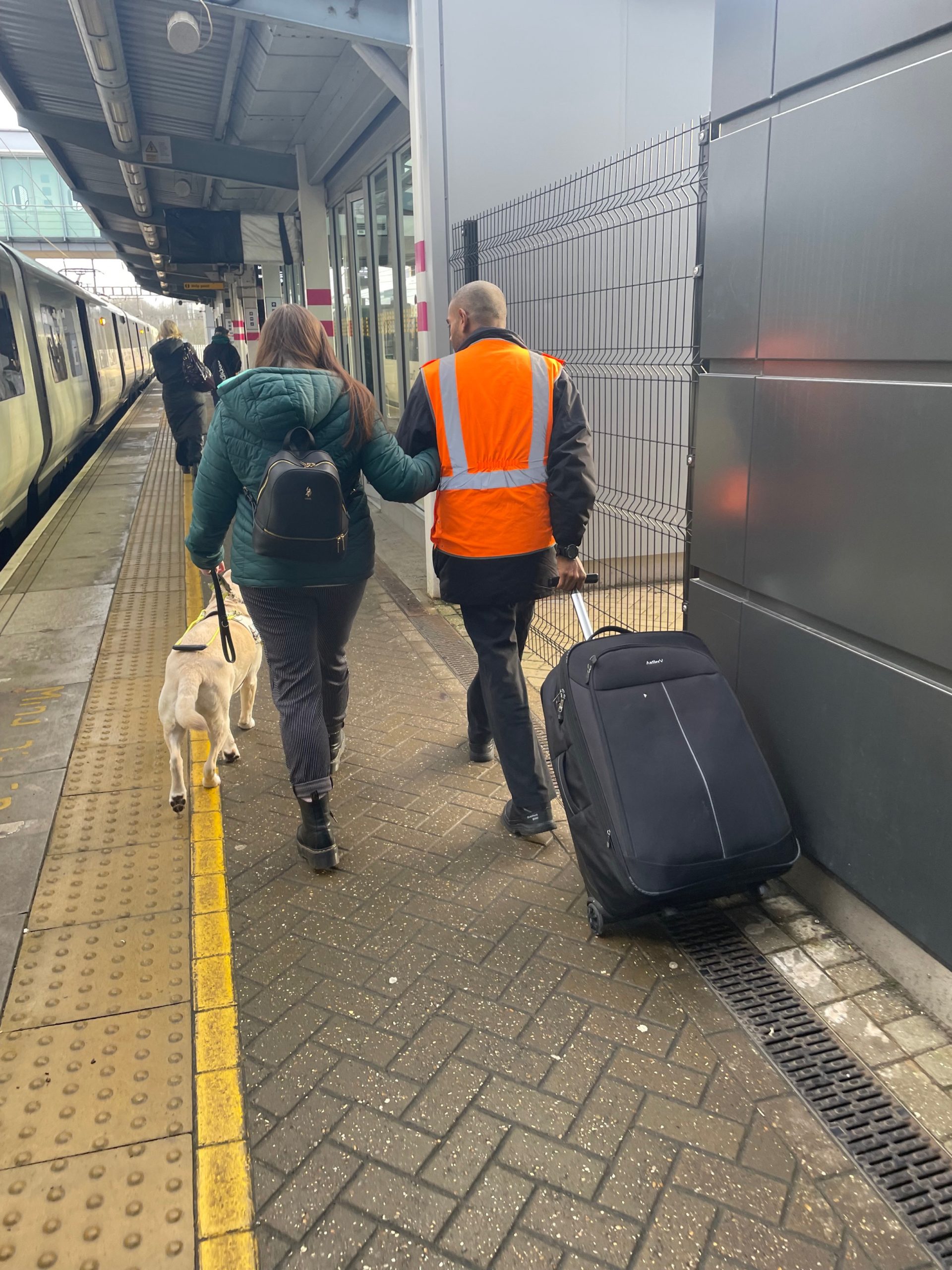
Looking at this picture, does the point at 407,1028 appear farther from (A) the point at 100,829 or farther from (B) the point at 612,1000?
(A) the point at 100,829

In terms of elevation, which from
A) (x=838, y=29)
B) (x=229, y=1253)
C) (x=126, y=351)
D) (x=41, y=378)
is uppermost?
(x=838, y=29)

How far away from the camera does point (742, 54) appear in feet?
10.0

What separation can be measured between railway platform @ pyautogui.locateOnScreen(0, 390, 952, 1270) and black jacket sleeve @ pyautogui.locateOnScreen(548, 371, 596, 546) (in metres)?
1.29

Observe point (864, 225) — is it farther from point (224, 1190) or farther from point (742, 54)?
point (224, 1190)

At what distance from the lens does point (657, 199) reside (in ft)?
18.0

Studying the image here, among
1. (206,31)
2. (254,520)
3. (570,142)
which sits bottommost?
(254,520)

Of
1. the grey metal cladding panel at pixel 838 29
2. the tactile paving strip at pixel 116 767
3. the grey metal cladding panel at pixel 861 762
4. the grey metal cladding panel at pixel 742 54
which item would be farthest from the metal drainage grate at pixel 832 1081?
the grey metal cladding panel at pixel 742 54

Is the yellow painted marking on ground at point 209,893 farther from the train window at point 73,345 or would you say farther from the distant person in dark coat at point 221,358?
the distant person in dark coat at point 221,358

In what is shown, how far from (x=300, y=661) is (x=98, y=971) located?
4.06 feet

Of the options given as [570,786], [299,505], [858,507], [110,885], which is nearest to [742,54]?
[858,507]

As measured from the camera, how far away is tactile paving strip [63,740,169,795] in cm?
420

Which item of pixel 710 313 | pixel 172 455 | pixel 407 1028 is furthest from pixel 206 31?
pixel 172 455

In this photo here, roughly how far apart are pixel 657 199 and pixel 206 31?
4.69 m

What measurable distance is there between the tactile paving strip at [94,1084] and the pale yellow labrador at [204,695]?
1275 mm
